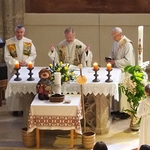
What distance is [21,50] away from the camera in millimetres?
8719

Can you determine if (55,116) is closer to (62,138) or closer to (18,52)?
(62,138)

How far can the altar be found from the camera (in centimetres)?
730

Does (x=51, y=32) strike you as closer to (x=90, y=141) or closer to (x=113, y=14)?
(x=113, y=14)

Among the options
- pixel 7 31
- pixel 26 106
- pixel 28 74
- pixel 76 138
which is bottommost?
pixel 76 138

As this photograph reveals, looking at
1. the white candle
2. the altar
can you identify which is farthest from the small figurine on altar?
the altar

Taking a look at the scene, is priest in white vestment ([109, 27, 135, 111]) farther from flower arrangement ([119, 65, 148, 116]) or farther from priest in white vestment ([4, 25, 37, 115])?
priest in white vestment ([4, 25, 37, 115])

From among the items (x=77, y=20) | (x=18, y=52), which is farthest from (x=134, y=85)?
(x=77, y=20)

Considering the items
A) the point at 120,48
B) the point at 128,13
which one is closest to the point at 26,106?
the point at 120,48

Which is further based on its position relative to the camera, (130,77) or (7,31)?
(7,31)

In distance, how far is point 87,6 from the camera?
38.0 ft

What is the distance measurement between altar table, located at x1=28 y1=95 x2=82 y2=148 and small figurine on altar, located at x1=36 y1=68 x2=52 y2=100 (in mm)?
259

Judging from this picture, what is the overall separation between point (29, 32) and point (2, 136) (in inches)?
176

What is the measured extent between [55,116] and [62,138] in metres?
0.82

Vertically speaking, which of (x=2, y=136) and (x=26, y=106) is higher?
(x=26, y=106)
